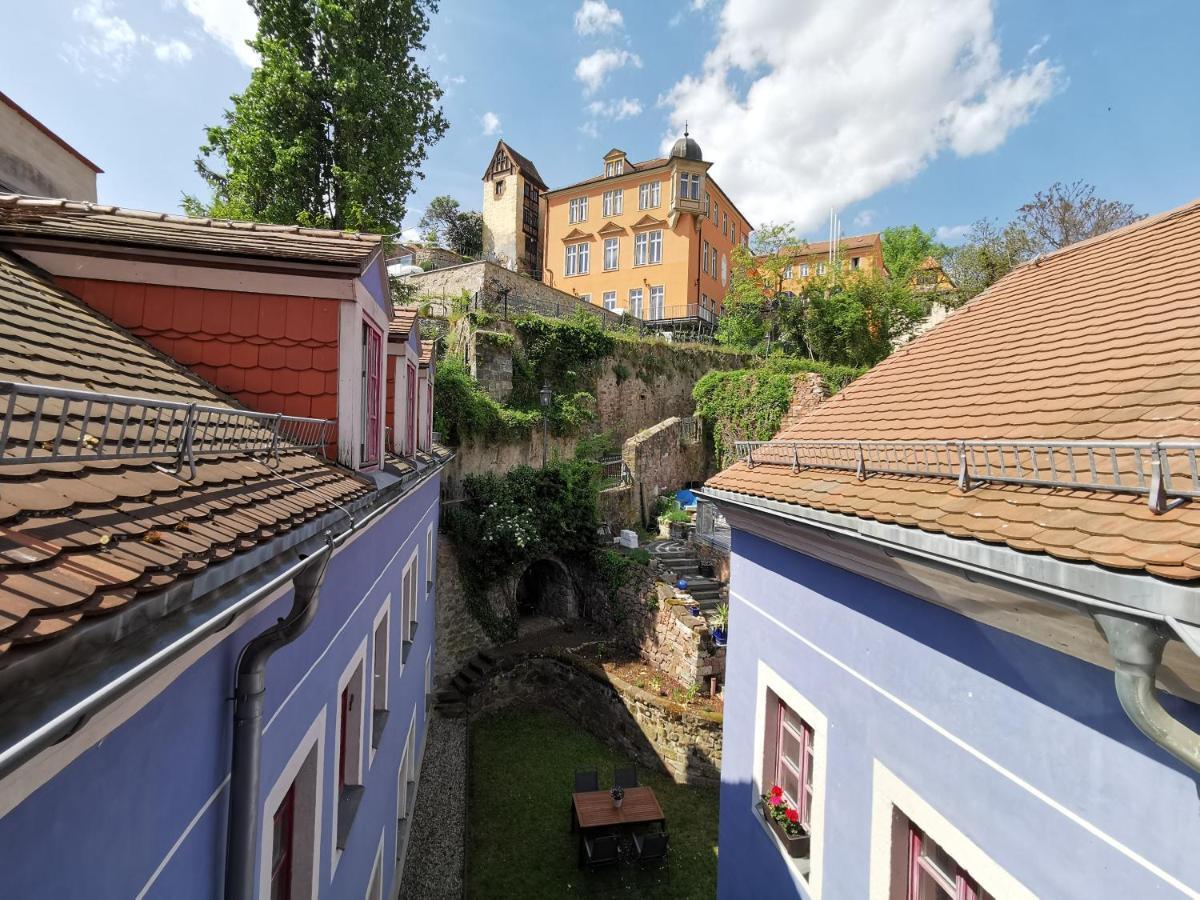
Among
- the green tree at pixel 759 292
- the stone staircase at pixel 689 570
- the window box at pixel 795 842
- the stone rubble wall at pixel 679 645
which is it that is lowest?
the stone rubble wall at pixel 679 645

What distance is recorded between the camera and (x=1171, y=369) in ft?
10.0

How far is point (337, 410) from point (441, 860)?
27.1 ft

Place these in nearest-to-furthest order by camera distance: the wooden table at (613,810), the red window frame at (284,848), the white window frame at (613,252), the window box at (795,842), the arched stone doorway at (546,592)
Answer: the red window frame at (284,848) → the window box at (795,842) → the wooden table at (613,810) → the arched stone doorway at (546,592) → the white window frame at (613,252)

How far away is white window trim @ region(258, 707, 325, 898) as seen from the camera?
9.36 feet

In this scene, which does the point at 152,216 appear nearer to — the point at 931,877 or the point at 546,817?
the point at 931,877

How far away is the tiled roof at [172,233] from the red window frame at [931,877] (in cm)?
536

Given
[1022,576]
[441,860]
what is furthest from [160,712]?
[441,860]

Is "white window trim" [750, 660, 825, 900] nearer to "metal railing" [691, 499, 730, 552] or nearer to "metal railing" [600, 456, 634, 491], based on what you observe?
"metal railing" [691, 499, 730, 552]

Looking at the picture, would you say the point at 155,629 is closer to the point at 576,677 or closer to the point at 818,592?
the point at 818,592

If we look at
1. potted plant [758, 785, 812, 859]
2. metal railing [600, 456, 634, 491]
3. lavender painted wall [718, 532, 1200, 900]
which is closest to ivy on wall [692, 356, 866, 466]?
metal railing [600, 456, 634, 491]

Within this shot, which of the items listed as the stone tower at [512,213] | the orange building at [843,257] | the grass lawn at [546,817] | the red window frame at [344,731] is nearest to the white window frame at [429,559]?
the grass lawn at [546,817]

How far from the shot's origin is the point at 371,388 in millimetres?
5375

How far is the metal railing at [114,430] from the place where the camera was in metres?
1.47

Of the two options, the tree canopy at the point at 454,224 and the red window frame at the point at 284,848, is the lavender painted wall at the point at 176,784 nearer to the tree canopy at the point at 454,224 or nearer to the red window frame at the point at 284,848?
the red window frame at the point at 284,848
